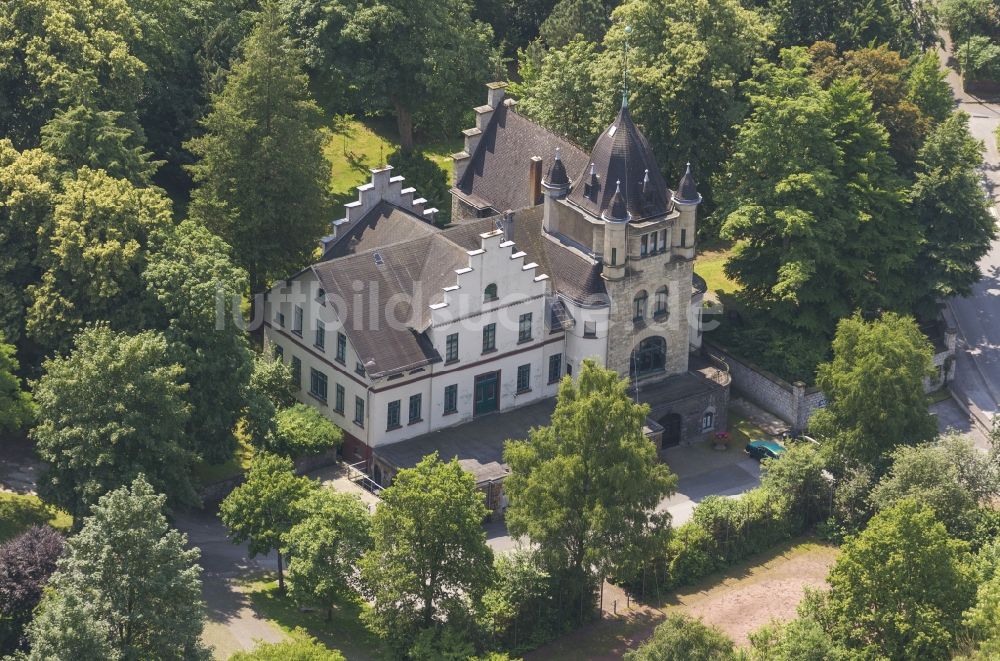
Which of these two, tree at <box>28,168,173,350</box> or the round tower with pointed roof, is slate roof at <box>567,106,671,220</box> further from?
tree at <box>28,168,173,350</box>

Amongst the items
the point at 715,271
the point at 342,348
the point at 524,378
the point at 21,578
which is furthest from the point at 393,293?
the point at 715,271

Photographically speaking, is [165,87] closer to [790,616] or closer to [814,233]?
[814,233]

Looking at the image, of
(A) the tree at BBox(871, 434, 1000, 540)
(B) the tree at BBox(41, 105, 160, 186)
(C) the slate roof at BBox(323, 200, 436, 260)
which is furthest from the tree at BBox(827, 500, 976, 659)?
(B) the tree at BBox(41, 105, 160, 186)

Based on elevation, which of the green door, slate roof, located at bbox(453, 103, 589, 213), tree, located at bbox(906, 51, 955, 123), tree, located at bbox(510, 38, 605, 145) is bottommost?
the green door

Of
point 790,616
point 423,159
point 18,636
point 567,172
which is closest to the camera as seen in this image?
point 18,636

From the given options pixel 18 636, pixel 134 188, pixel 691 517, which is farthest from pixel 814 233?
pixel 18 636

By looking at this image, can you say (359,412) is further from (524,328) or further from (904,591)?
(904,591)
